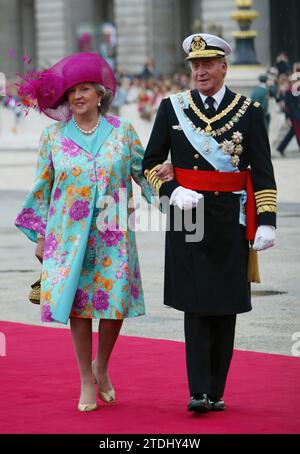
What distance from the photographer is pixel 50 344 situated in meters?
9.03

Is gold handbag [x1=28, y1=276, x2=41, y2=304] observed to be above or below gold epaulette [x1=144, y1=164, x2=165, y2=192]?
below

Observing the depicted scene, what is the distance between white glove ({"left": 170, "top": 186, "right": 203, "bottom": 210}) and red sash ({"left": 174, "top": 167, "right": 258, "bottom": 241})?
0.07 metres

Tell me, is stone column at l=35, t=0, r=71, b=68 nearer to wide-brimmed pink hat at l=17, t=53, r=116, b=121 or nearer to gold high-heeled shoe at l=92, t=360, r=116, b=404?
wide-brimmed pink hat at l=17, t=53, r=116, b=121

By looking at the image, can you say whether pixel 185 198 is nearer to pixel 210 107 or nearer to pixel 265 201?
pixel 265 201

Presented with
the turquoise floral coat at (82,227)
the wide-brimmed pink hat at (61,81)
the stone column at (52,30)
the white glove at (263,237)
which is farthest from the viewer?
the stone column at (52,30)

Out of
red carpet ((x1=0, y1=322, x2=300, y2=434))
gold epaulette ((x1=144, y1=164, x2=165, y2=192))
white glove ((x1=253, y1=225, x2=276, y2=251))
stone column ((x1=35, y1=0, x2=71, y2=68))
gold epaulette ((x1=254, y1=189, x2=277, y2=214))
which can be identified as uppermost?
gold epaulette ((x1=144, y1=164, x2=165, y2=192))

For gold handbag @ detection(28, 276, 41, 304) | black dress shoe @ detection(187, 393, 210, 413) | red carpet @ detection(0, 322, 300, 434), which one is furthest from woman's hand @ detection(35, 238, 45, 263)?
black dress shoe @ detection(187, 393, 210, 413)

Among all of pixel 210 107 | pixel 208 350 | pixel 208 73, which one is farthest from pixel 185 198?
pixel 208 350

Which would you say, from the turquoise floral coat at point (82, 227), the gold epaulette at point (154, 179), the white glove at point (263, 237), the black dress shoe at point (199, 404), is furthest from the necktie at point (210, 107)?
the black dress shoe at point (199, 404)

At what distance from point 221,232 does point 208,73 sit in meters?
0.76

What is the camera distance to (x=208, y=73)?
6.93 metres

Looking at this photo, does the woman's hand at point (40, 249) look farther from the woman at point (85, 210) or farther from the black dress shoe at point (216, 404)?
the black dress shoe at point (216, 404)

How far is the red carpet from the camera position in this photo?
6.63 meters

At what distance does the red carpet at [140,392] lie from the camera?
6.63 metres
